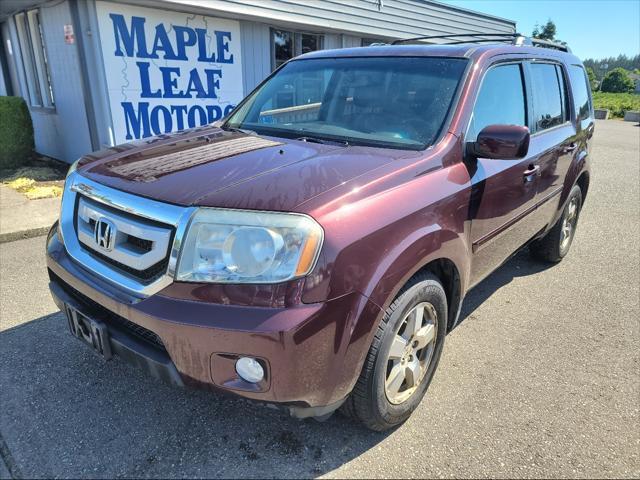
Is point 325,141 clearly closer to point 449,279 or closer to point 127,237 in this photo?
point 449,279

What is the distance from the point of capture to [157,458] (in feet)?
7.24

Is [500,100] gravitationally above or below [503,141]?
above

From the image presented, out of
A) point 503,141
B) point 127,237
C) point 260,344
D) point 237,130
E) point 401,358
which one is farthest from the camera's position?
point 237,130

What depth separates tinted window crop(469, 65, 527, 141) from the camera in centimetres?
280

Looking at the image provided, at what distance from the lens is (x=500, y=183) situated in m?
2.88

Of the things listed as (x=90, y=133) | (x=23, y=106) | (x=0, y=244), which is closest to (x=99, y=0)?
(x=90, y=133)

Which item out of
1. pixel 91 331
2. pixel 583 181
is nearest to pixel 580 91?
pixel 583 181

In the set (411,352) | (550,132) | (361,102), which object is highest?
(361,102)

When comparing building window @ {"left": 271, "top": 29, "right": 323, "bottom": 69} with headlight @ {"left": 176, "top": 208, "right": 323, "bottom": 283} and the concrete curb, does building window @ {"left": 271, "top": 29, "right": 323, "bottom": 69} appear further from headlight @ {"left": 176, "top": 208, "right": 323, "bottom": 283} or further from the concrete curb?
headlight @ {"left": 176, "top": 208, "right": 323, "bottom": 283}

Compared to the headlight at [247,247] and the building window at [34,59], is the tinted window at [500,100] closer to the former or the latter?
the headlight at [247,247]

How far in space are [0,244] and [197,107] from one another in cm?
451

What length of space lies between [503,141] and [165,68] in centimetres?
703

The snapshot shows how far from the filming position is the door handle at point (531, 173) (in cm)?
320

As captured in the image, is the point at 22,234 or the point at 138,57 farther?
the point at 138,57
